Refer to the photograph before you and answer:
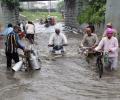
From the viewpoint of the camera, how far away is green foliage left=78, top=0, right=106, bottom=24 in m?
31.4

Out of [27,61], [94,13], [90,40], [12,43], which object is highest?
[12,43]

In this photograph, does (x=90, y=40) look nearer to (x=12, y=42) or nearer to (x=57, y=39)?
(x=57, y=39)

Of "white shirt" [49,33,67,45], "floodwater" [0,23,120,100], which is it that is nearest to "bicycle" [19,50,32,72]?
"floodwater" [0,23,120,100]

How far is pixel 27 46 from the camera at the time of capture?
14.3 meters

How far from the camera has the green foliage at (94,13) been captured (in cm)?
3139

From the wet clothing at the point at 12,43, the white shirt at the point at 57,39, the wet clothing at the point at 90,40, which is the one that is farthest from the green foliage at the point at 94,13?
the wet clothing at the point at 12,43

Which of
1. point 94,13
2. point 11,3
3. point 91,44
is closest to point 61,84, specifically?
point 91,44

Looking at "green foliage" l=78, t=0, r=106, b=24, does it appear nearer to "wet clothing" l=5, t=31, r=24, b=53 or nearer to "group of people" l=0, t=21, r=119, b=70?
"group of people" l=0, t=21, r=119, b=70

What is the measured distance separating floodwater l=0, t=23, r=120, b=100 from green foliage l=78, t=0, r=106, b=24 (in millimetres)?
15838

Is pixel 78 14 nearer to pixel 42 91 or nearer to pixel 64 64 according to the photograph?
pixel 64 64

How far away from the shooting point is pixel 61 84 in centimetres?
1212

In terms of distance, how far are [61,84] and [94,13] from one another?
22241 millimetres

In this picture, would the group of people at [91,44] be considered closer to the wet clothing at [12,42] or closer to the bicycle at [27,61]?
the wet clothing at [12,42]

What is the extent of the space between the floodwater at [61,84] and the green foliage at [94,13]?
15.8 m
